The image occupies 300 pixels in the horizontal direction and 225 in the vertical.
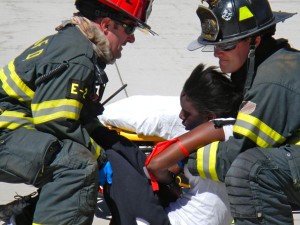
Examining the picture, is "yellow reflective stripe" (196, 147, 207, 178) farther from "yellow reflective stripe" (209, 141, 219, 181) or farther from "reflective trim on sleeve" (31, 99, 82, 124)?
"reflective trim on sleeve" (31, 99, 82, 124)

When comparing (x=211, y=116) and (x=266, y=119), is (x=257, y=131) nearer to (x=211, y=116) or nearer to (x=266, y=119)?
(x=266, y=119)

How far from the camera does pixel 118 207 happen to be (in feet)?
11.4

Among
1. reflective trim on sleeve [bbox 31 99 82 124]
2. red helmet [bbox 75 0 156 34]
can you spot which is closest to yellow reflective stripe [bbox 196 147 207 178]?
reflective trim on sleeve [bbox 31 99 82 124]

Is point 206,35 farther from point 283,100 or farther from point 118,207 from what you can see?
point 118,207

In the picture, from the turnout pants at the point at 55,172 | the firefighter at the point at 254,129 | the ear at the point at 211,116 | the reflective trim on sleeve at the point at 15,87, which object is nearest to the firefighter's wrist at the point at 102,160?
the turnout pants at the point at 55,172

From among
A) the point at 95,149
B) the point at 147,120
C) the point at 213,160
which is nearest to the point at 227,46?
the point at 213,160

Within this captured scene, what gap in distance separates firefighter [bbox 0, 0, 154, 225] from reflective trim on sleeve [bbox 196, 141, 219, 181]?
0.46m

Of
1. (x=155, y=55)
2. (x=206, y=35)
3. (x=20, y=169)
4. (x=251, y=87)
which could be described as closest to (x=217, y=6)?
(x=206, y=35)

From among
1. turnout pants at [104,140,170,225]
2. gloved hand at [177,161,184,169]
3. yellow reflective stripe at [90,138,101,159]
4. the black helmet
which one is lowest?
turnout pants at [104,140,170,225]

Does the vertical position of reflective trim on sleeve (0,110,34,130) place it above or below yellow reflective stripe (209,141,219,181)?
above

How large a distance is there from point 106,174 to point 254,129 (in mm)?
781

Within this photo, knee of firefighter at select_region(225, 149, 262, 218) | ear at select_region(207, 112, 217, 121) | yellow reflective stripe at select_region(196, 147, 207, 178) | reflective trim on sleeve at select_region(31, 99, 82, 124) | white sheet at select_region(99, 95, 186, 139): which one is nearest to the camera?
knee of firefighter at select_region(225, 149, 262, 218)

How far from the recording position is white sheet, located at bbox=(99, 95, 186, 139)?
4734mm

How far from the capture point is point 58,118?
3.22 m
